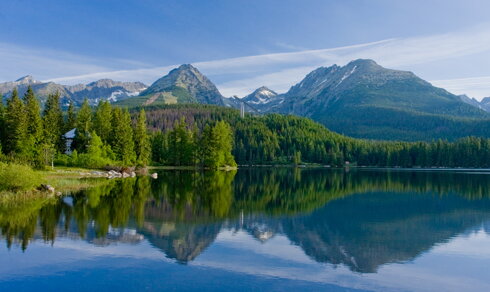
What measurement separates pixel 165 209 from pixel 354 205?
21.1 metres

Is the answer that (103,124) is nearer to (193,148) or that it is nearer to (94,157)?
(94,157)

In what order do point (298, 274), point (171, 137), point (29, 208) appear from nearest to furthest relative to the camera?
point (298, 274) < point (29, 208) < point (171, 137)

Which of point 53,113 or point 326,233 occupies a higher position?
point 53,113

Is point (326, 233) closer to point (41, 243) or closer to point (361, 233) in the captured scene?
point (361, 233)

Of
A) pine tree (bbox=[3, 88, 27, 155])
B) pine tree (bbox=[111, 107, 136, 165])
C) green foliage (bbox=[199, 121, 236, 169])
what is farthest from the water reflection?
green foliage (bbox=[199, 121, 236, 169])

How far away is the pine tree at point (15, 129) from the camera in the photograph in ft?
245

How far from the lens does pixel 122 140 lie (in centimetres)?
10025

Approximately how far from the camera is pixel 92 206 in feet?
129

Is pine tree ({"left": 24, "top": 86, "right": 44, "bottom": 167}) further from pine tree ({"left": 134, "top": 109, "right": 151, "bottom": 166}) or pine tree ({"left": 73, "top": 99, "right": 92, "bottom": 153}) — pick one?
pine tree ({"left": 134, "top": 109, "right": 151, "bottom": 166})

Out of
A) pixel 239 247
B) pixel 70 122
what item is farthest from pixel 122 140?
pixel 239 247

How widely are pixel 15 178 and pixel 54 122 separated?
55.1m

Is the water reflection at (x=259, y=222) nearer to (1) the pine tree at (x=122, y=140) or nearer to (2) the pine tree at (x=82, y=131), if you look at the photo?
(2) the pine tree at (x=82, y=131)

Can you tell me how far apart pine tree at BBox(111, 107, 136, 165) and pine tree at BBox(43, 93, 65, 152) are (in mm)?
12141

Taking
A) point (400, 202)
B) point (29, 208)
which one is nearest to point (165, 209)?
point (29, 208)
